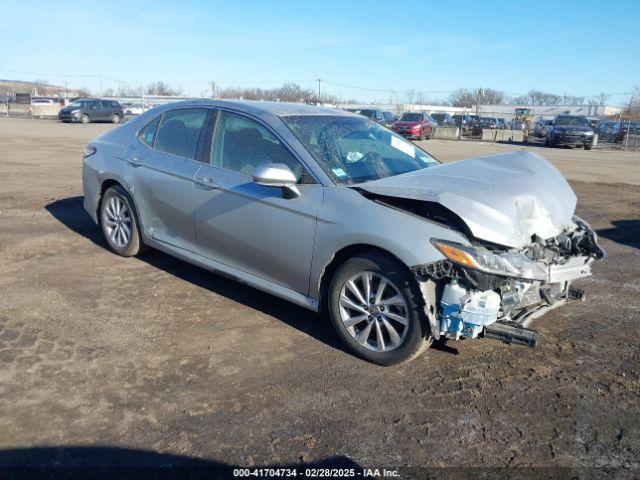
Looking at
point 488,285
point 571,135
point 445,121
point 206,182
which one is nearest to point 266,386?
point 488,285

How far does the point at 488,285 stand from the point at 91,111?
39936mm

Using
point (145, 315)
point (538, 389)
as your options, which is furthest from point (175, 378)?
point (538, 389)

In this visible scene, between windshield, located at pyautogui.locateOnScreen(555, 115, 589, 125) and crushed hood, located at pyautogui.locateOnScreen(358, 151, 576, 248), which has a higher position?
windshield, located at pyautogui.locateOnScreen(555, 115, 589, 125)

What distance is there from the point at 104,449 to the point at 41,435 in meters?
0.38

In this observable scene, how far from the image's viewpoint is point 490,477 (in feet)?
9.04

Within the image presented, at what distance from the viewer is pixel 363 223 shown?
12.4 ft

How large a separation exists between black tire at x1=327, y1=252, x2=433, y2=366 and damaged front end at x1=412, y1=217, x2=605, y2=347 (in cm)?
8

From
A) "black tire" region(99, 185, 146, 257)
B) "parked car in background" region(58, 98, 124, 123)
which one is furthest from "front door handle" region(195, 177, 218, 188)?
"parked car in background" region(58, 98, 124, 123)

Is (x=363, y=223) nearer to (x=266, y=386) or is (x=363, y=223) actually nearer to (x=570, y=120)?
(x=266, y=386)

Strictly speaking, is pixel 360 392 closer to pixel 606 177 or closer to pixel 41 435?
pixel 41 435

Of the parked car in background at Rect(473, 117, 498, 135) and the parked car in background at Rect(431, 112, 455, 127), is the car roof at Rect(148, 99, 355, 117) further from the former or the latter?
the parked car in background at Rect(431, 112, 455, 127)

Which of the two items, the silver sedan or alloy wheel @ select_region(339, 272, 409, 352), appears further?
alloy wheel @ select_region(339, 272, 409, 352)

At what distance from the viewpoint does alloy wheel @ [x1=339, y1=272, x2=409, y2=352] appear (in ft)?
12.2

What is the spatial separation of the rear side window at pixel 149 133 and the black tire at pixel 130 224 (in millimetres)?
570
